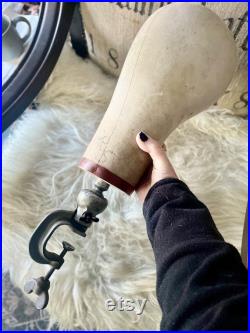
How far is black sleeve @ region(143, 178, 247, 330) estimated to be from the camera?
358 mm

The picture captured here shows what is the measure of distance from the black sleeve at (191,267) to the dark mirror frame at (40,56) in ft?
1.13

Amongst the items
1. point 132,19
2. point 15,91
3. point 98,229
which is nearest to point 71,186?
point 98,229

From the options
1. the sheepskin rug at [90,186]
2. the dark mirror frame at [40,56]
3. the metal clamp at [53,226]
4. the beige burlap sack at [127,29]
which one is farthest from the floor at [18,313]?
the beige burlap sack at [127,29]

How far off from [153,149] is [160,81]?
0.32 feet

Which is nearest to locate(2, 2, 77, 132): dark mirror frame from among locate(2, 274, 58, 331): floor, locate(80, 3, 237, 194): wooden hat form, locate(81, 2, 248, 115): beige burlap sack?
locate(81, 2, 248, 115): beige burlap sack

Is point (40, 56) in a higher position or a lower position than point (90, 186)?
higher

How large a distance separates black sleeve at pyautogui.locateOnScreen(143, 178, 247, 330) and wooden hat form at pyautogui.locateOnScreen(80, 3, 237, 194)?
0.08 m

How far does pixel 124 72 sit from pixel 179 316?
0.35 m

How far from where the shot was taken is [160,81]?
1.67 feet

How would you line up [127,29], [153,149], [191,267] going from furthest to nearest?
1. [127,29]
2. [153,149]
3. [191,267]

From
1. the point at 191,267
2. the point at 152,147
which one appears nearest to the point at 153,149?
the point at 152,147

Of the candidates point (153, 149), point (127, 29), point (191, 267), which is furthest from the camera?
point (127, 29)

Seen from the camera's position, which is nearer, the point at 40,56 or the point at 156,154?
the point at 156,154

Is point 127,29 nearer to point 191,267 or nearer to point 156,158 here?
point 156,158
